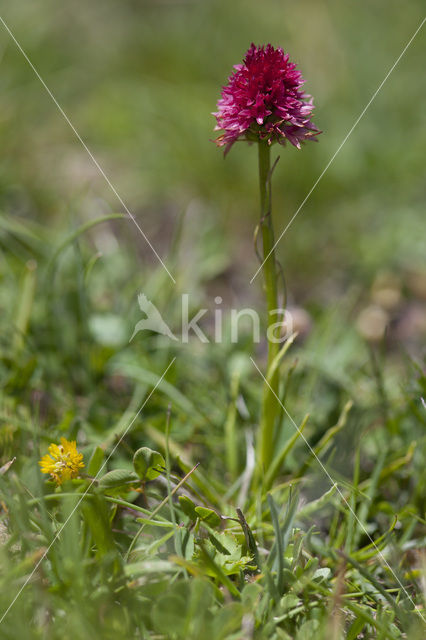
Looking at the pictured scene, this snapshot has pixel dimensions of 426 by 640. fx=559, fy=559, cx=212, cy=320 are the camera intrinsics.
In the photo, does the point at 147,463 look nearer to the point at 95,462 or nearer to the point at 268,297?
the point at 95,462

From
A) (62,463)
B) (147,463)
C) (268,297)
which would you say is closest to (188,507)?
(147,463)

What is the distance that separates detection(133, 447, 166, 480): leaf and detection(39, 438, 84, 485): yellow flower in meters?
0.11

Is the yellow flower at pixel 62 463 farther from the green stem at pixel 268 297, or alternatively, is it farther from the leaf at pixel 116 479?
the green stem at pixel 268 297

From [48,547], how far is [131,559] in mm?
161

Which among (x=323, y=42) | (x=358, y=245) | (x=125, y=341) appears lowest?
(x=125, y=341)

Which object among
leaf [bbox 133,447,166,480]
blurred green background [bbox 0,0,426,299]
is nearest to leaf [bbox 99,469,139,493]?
leaf [bbox 133,447,166,480]

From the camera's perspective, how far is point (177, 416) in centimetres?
151

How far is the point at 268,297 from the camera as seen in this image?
1.17 meters

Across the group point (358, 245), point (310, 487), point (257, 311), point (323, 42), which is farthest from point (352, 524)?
point (323, 42)

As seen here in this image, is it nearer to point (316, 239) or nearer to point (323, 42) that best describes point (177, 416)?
point (316, 239)

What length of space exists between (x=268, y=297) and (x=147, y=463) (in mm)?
417

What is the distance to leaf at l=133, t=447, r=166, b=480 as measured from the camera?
1085 millimetres

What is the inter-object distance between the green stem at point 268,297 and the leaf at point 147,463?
0.85ft

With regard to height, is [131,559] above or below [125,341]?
below
